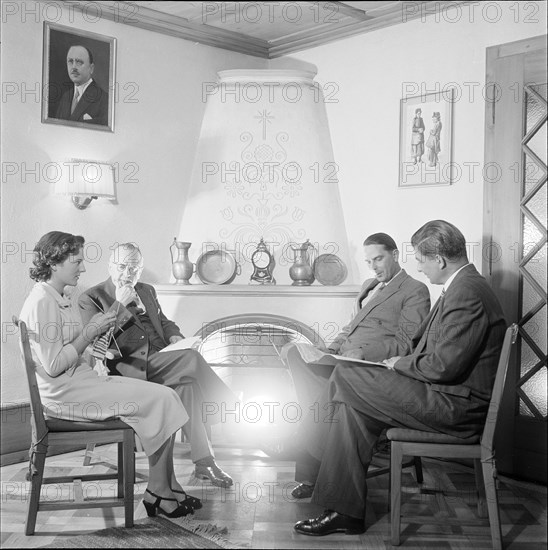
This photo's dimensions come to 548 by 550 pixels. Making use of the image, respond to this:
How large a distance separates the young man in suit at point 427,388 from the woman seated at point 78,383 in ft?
2.17

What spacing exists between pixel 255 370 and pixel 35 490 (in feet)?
7.09

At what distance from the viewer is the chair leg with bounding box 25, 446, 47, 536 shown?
308 cm

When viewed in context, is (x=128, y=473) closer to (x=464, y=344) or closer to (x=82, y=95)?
(x=464, y=344)

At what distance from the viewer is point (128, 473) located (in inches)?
124

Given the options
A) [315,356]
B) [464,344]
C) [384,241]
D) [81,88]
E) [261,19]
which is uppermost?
[261,19]

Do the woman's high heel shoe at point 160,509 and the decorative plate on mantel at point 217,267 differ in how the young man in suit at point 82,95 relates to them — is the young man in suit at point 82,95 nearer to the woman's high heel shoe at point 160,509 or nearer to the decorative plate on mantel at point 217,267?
the decorative plate on mantel at point 217,267

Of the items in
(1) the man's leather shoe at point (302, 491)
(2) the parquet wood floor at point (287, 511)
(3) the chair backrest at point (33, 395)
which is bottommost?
(2) the parquet wood floor at point (287, 511)

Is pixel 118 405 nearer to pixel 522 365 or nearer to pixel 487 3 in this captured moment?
pixel 522 365

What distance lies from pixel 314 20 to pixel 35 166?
6.92 ft

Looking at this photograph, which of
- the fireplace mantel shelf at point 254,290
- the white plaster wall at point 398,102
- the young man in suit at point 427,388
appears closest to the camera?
the young man in suit at point 427,388

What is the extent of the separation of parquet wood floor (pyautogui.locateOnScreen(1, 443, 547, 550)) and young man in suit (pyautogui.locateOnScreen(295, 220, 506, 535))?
7.5 inches

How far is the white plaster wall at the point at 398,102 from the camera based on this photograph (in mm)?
4402

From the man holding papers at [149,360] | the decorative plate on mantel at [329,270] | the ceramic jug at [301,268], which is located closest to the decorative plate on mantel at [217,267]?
the ceramic jug at [301,268]

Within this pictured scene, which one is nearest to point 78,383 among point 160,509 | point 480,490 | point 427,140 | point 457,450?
point 160,509
